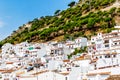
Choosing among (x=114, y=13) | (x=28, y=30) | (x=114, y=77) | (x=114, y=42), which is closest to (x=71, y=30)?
(x=114, y=13)

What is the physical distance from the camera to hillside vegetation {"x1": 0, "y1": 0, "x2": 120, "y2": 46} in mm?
97125

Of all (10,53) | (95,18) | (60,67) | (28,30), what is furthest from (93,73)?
(28,30)

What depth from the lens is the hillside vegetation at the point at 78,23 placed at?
97125 mm

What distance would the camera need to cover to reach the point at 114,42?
59875 millimetres

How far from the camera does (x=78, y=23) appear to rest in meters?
103

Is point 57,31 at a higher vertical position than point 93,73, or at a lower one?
higher

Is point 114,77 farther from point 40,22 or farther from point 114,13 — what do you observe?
point 40,22


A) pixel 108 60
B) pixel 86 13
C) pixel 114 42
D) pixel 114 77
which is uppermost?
pixel 86 13

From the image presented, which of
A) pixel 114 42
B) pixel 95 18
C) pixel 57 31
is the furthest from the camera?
pixel 57 31

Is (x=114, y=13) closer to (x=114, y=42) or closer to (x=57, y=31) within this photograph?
(x=57, y=31)

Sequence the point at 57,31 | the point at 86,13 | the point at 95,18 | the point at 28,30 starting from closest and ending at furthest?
the point at 95,18 < the point at 57,31 < the point at 86,13 < the point at 28,30

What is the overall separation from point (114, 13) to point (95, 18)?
7091mm

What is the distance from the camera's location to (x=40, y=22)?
132m

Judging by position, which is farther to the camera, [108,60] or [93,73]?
[108,60]
